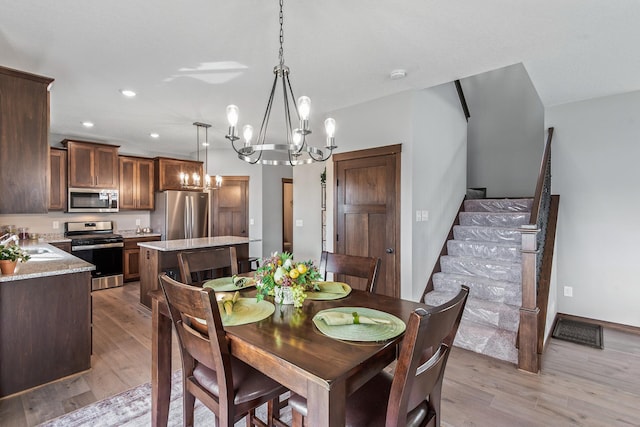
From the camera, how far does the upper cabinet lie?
8.23 feet

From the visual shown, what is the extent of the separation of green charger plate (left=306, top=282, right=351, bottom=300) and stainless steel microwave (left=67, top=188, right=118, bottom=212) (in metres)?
5.14

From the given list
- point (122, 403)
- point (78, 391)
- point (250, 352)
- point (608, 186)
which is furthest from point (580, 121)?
point (78, 391)

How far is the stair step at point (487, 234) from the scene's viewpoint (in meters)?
3.72

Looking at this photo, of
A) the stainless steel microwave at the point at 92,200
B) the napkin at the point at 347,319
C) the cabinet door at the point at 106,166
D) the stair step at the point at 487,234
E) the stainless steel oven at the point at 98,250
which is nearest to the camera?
the napkin at the point at 347,319

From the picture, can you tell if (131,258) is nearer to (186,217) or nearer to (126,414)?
(186,217)

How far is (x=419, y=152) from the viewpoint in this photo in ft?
11.4

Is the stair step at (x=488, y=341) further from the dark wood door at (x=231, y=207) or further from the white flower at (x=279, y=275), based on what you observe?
the dark wood door at (x=231, y=207)

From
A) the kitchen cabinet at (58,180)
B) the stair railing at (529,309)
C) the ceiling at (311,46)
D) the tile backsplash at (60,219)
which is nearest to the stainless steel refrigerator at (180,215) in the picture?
the tile backsplash at (60,219)

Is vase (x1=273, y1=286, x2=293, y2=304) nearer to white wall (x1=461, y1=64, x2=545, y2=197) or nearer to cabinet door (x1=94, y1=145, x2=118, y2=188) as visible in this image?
white wall (x1=461, y1=64, x2=545, y2=197)

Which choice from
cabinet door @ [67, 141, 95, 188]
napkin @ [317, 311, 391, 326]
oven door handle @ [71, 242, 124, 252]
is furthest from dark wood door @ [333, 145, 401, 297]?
cabinet door @ [67, 141, 95, 188]

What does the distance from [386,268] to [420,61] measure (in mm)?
2129

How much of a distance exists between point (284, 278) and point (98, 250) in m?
5.00

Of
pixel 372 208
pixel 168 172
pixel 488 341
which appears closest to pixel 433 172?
pixel 372 208

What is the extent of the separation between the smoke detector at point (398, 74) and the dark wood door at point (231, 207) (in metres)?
4.37
